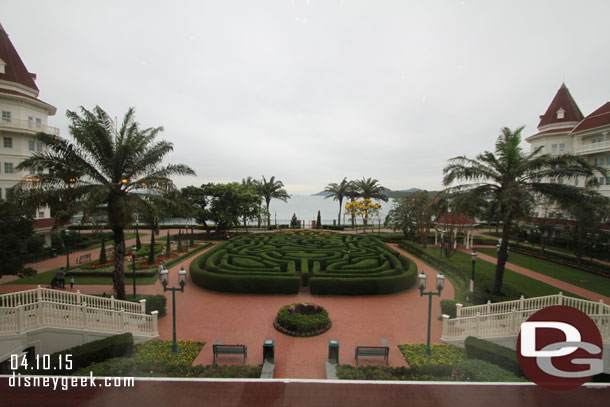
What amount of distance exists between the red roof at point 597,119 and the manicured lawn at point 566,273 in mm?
15434

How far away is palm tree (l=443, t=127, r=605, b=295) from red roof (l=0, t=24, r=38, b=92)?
3484 cm

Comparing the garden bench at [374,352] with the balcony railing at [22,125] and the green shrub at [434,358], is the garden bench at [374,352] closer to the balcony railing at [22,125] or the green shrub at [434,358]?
the green shrub at [434,358]

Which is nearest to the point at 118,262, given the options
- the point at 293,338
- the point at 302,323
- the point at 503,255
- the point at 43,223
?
the point at 293,338

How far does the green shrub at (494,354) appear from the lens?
7754 mm

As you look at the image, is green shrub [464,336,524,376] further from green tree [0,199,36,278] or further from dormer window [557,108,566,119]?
dormer window [557,108,566,119]

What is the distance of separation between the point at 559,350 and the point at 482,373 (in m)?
1.90

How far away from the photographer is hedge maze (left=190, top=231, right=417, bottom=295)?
1495 centimetres

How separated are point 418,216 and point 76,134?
28171 millimetres

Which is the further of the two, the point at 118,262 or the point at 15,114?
the point at 15,114

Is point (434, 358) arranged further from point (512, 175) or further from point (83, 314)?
point (83, 314)

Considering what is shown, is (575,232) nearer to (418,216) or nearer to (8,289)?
(418,216)

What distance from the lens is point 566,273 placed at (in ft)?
63.6

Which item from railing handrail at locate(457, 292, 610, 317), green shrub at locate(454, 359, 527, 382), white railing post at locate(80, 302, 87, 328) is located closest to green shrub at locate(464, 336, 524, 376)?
green shrub at locate(454, 359, 527, 382)

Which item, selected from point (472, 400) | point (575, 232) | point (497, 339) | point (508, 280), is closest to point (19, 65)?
point (472, 400)
